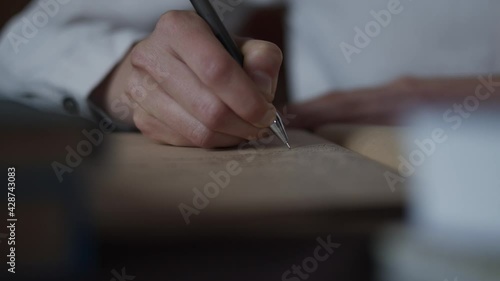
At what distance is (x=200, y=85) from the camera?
32cm

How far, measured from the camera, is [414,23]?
1.92 feet

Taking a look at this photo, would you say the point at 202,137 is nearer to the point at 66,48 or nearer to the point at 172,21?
the point at 172,21

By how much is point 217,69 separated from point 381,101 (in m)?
0.23

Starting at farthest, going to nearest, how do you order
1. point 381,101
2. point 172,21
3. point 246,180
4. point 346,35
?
1. point 346,35
2. point 381,101
3. point 172,21
4. point 246,180

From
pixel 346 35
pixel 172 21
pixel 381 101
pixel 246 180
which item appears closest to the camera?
pixel 246 180

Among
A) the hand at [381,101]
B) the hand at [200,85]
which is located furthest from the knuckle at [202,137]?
the hand at [381,101]

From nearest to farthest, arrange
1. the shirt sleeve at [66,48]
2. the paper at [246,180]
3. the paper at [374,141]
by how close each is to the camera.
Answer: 1. the paper at [246,180]
2. the paper at [374,141]
3. the shirt sleeve at [66,48]

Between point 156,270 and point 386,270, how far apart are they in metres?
0.07

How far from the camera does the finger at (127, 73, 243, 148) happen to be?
1.06 feet

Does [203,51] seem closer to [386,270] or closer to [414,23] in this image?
[386,270]

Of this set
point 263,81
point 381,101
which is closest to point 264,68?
point 263,81

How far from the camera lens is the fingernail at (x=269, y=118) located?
31 centimetres

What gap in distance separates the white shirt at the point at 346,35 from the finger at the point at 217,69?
224 millimetres

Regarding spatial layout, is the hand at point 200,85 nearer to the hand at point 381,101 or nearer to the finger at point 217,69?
the finger at point 217,69
